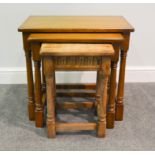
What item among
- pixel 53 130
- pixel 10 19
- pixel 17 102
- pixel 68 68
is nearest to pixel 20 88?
pixel 17 102

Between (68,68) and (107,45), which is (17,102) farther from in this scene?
(107,45)

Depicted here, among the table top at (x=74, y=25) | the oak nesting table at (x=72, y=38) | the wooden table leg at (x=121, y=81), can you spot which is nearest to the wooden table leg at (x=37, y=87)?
the oak nesting table at (x=72, y=38)

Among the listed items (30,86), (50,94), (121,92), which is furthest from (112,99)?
(30,86)

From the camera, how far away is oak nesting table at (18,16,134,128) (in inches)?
49.8

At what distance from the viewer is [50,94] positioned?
129cm

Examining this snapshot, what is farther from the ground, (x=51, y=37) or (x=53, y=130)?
(x=51, y=37)

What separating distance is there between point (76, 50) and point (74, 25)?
0.29 metres

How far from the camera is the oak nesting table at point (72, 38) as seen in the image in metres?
1.27

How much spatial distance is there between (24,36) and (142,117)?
893 millimetres

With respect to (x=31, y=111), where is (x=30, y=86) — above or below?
above

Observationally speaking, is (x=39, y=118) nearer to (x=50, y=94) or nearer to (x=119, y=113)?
(x=50, y=94)

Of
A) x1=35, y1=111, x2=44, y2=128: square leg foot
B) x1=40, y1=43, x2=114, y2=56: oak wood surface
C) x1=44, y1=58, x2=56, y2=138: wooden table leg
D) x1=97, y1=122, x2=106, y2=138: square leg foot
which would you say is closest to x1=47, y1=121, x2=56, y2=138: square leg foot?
x1=44, y1=58, x2=56, y2=138: wooden table leg

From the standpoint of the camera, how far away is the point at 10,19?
1902 millimetres

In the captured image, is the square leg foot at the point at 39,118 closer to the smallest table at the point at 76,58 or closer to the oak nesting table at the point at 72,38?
the oak nesting table at the point at 72,38
